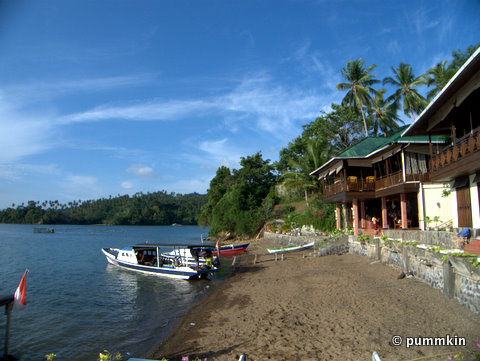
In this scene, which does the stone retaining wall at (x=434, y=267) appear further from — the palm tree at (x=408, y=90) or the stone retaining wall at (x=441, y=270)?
the palm tree at (x=408, y=90)

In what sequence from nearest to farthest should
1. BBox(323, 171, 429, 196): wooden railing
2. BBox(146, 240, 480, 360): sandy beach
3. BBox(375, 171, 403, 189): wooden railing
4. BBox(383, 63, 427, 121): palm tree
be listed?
BBox(146, 240, 480, 360): sandy beach, BBox(323, 171, 429, 196): wooden railing, BBox(375, 171, 403, 189): wooden railing, BBox(383, 63, 427, 121): palm tree

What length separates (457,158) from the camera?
13.2 metres

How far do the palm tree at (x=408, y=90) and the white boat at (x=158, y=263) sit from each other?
28548 mm

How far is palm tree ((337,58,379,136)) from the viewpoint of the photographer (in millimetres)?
35594

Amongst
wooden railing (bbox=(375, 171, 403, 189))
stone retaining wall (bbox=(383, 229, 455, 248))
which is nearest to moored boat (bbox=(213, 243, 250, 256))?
wooden railing (bbox=(375, 171, 403, 189))

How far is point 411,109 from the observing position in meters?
35.6

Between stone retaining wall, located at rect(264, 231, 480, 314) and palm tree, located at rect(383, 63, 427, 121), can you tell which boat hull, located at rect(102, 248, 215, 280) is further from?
palm tree, located at rect(383, 63, 427, 121)

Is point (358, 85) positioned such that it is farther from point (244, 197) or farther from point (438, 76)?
point (244, 197)

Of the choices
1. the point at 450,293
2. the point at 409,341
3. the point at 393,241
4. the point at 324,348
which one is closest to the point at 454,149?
the point at 393,241

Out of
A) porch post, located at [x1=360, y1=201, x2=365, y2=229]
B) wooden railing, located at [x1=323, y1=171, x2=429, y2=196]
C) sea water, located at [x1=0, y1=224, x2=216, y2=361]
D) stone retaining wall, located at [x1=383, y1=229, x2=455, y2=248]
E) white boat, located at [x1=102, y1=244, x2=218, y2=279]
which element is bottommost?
sea water, located at [x1=0, y1=224, x2=216, y2=361]

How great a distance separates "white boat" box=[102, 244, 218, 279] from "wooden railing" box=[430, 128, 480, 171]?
46.8 ft

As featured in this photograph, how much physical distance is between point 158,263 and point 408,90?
32.4 meters

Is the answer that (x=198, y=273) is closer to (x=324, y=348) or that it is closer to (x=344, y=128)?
(x=324, y=348)

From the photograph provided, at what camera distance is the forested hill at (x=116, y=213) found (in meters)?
146
